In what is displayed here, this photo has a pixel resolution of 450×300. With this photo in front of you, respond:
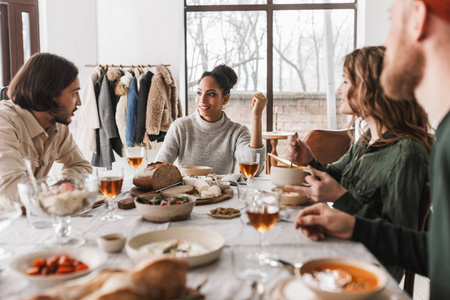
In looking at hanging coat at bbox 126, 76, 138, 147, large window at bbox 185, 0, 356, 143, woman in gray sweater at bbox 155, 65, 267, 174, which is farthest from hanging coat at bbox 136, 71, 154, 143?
woman in gray sweater at bbox 155, 65, 267, 174

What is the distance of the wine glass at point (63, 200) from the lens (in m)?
1.12

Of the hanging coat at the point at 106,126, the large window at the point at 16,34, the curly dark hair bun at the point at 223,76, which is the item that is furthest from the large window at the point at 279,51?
the curly dark hair bun at the point at 223,76

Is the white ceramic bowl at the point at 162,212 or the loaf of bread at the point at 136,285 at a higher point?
the loaf of bread at the point at 136,285

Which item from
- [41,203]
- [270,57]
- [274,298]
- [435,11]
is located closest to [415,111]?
[435,11]

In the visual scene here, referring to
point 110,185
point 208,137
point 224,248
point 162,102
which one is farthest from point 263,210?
point 162,102

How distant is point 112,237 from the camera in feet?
3.62

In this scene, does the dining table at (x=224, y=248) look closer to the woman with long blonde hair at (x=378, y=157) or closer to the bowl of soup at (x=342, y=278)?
the bowl of soup at (x=342, y=278)

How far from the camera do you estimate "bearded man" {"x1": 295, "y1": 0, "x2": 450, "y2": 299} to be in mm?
927

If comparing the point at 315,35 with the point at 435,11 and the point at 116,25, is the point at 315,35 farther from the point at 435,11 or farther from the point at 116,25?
the point at 435,11

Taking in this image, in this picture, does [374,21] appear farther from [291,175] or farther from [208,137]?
[291,175]

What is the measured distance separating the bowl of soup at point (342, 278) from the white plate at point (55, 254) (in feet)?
1.47

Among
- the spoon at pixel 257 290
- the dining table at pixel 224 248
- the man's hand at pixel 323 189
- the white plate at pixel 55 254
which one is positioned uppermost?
the man's hand at pixel 323 189

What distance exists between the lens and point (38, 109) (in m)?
2.04

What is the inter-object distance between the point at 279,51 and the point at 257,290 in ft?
16.3
